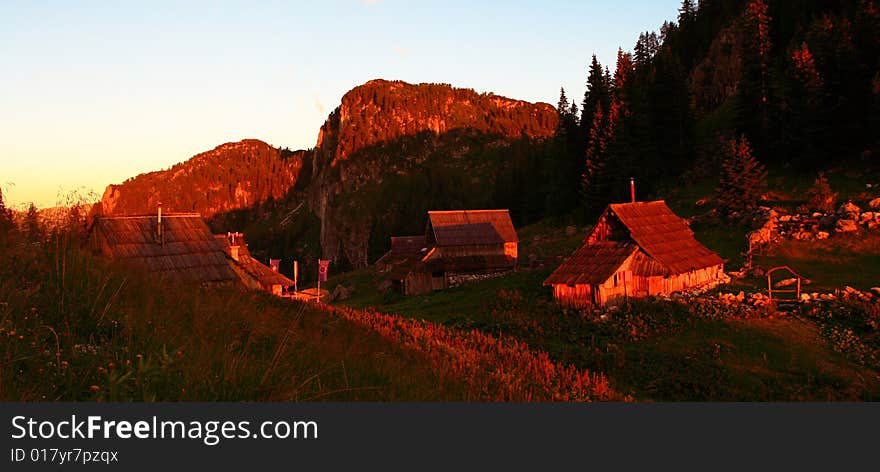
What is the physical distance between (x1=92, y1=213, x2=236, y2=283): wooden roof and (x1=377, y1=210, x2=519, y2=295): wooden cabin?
24883 mm

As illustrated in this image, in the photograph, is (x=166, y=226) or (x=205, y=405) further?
(x=166, y=226)

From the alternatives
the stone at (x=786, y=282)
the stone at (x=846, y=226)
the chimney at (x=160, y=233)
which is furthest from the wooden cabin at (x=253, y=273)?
the stone at (x=846, y=226)

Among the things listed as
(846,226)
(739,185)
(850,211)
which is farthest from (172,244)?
(850,211)

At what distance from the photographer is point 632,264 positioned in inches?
1296

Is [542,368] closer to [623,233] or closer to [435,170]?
[623,233]

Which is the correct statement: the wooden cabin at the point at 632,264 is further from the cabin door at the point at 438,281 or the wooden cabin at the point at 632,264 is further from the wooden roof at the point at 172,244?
the cabin door at the point at 438,281

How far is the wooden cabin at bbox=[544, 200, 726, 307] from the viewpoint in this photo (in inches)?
1271

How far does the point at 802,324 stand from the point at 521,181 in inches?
2790

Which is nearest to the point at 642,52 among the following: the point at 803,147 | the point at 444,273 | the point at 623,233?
the point at 803,147

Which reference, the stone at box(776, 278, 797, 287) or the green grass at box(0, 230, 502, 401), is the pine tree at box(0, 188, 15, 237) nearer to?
the green grass at box(0, 230, 502, 401)

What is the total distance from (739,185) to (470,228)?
23.4 metres

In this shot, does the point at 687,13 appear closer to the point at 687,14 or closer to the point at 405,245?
the point at 687,14

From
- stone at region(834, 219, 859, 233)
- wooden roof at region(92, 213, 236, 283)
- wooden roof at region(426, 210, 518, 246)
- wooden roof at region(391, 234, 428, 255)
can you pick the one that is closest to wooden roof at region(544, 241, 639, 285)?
stone at region(834, 219, 859, 233)

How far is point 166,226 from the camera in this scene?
3058 centimetres
